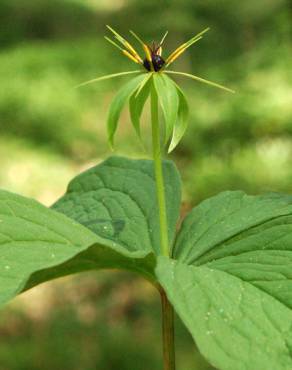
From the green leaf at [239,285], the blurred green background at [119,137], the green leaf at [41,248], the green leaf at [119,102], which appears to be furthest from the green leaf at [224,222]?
the blurred green background at [119,137]

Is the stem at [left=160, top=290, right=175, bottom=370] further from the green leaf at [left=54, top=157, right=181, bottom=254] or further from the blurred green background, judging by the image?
the blurred green background

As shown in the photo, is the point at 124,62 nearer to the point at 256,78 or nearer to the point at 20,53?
the point at 20,53

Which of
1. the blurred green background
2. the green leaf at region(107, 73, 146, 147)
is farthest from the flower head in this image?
the blurred green background

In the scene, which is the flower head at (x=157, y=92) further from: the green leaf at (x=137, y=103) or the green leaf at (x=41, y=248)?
the green leaf at (x=41, y=248)

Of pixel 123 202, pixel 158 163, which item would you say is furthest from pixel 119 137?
pixel 158 163

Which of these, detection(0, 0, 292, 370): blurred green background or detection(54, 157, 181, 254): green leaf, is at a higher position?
detection(0, 0, 292, 370): blurred green background

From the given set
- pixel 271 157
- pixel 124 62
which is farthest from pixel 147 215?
pixel 124 62

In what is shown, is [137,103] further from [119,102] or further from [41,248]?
[41,248]
